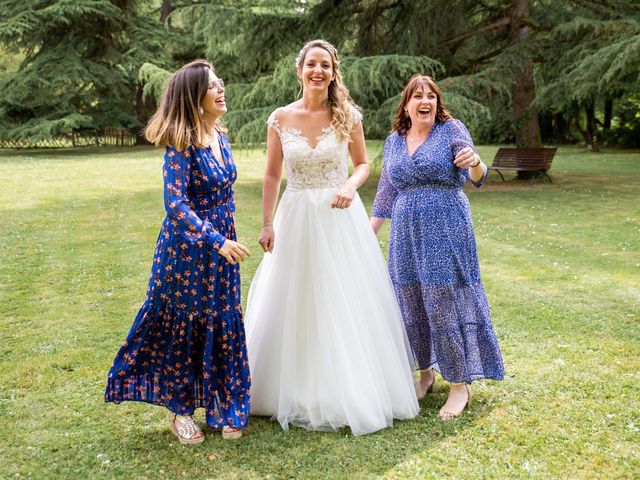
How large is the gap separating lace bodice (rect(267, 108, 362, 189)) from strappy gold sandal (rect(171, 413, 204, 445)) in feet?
4.69

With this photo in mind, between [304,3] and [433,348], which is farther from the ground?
[304,3]

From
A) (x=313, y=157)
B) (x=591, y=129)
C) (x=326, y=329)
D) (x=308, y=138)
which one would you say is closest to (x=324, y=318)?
(x=326, y=329)

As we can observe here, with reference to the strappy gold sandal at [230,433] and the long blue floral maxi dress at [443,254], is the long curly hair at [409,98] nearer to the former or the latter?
the long blue floral maxi dress at [443,254]

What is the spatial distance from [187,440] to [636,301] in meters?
4.40

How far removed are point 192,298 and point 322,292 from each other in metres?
0.72

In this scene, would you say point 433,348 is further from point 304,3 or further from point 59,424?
point 304,3

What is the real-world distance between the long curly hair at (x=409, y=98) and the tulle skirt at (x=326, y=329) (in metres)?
0.57

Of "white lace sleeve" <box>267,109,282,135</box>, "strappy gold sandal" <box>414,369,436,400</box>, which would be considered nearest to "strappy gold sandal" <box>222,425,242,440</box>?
"strappy gold sandal" <box>414,369,436,400</box>

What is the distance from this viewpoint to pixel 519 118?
1498cm

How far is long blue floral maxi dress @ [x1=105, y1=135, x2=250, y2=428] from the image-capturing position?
329cm

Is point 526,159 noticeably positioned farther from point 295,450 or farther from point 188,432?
point 188,432

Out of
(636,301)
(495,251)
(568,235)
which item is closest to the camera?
(636,301)

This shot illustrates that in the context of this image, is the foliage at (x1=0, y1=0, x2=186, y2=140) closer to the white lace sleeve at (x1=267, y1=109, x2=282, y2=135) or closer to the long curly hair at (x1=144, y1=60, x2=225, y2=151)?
the white lace sleeve at (x1=267, y1=109, x2=282, y2=135)

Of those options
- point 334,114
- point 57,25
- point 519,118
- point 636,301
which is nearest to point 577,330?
point 636,301
